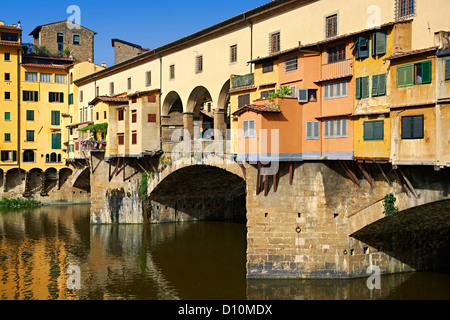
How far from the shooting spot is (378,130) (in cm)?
2258

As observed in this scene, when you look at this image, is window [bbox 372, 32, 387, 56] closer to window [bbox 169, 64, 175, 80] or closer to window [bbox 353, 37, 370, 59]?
window [bbox 353, 37, 370, 59]

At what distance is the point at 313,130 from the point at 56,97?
5023 cm

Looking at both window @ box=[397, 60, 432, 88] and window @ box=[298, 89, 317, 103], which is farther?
window @ box=[298, 89, 317, 103]

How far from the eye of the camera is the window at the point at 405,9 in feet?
70.8

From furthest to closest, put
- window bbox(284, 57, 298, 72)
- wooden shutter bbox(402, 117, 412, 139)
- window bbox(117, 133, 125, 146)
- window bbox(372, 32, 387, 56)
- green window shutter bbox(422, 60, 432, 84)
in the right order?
window bbox(117, 133, 125, 146)
window bbox(284, 57, 298, 72)
window bbox(372, 32, 387, 56)
wooden shutter bbox(402, 117, 412, 139)
green window shutter bbox(422, 60, 432, 84)

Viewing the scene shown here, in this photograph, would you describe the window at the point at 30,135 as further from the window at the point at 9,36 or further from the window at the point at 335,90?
the window at the point at 335,90

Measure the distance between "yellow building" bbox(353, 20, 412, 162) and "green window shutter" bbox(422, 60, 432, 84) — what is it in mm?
1733

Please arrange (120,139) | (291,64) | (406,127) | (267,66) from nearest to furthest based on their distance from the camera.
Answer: (406,127)
(291,64)
(267,66)
(120,139)

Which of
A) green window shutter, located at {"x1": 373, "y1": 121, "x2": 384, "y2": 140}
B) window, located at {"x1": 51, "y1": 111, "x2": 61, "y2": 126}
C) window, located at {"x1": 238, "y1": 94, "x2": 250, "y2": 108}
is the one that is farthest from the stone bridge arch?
window, located at {"x1": 51, "y1": 111, "x2": 61, "y2": 126}

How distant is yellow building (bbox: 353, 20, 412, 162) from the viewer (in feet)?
71.1

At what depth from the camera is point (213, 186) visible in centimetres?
4725

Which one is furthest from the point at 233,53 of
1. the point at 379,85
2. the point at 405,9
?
the point at 405,9

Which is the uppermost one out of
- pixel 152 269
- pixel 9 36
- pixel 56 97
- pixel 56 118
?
pixel 9 36

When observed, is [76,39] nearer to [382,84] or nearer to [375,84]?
[375,84]
